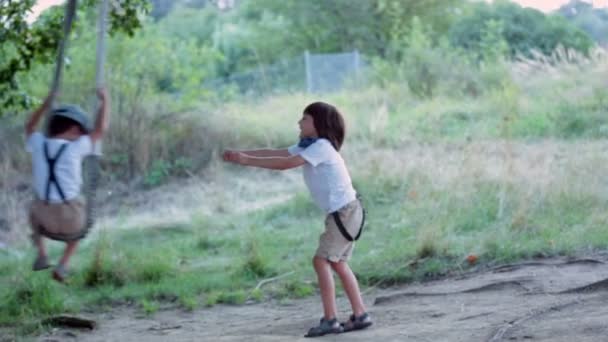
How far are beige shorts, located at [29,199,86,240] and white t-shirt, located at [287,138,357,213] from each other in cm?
147

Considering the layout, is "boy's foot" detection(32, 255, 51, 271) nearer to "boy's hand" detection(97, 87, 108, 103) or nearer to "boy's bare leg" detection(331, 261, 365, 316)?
"boy's hand" detection(97, 87, 108, 103)

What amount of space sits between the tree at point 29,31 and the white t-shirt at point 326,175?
4074 millimetres

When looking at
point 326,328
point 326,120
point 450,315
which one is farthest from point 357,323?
point 326,120

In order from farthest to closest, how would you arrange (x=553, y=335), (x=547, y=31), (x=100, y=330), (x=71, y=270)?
(x=547, y=31) → (x=71, y=270) → (x=100, y=330) → (x=553, y=335)

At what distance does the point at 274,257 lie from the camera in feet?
35.4

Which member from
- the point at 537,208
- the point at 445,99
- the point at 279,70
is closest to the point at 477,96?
the point at 445,99

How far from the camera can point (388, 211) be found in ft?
40.9

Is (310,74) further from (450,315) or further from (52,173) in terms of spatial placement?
(52,173)

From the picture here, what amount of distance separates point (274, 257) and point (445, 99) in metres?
10.2

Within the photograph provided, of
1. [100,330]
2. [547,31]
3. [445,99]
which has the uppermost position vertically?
[547,31]

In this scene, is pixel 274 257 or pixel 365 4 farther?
pixel 365 4

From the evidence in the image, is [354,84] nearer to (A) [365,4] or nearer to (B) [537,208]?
(A) [365,4]

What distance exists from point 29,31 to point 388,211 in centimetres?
505

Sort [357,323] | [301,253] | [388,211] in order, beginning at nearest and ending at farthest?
[357,323] → [301,253] → [388,211]
